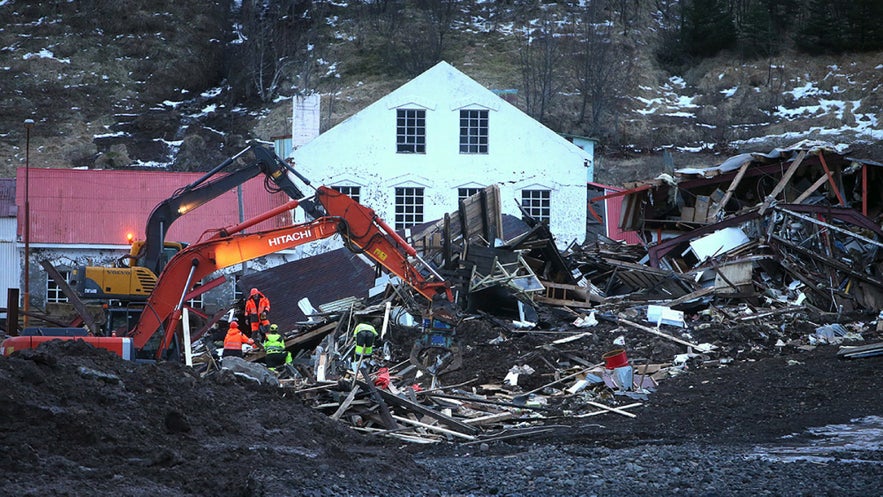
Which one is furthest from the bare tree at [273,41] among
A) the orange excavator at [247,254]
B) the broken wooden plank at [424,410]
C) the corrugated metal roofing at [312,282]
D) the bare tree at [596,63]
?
the broken wooden plank at [424,410]

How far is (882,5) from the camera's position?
58531 mm

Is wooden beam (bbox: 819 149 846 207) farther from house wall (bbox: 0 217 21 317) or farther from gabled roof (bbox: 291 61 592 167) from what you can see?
house wall (bbox: 0 217 21 317)

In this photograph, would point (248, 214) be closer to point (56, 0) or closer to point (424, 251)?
point (424, 251)

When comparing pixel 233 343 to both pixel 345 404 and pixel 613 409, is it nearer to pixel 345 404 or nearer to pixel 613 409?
pixel 345 404

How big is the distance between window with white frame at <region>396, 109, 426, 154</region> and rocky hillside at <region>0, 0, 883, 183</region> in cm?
1748

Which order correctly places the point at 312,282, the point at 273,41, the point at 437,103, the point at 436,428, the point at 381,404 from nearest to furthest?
the point at 436,428
the point at 381,404
the point at 312,282
the point at 437,103
the point at 273,41

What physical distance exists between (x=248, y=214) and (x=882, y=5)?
136 feet

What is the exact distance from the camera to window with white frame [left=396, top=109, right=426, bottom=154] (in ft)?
107

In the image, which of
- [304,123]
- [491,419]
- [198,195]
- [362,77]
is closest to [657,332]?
[491,419]

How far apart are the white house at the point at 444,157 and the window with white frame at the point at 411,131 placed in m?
0.03

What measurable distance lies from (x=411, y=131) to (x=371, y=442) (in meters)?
20.8

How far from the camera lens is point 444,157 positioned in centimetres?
3272

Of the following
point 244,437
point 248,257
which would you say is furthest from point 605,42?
point 244,437

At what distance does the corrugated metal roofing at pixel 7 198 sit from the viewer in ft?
103
